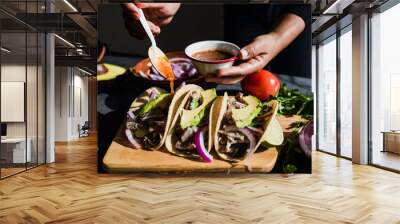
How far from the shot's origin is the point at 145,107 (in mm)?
5891

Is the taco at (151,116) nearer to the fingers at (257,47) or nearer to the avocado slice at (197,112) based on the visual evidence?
the avocado slice at (197,112)

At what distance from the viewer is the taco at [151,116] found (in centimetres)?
577

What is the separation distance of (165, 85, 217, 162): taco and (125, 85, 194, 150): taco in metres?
0.11

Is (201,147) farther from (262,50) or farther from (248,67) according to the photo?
(262,50)

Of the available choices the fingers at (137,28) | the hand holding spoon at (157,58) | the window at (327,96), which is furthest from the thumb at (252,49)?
the window at (327,96)

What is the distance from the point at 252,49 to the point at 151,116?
72.7 inches

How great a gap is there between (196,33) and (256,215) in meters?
3.27

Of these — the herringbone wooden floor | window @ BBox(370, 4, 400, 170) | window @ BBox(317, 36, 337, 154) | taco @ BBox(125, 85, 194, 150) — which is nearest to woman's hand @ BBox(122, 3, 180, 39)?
taco @ BBox(125, 85, 194, 150)

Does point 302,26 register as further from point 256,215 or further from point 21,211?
point 21,211

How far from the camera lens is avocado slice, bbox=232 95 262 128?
5734 millimetres

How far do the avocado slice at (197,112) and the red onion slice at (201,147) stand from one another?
177 mm

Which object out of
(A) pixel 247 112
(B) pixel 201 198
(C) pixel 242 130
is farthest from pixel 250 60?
(B) pixel 201 198

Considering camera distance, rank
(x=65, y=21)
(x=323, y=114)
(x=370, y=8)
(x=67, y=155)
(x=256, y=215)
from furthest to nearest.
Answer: (x=323, y=114), (x=67, y=155), (x=65, y=21), (x=370, y=8), (x=256, y=215)

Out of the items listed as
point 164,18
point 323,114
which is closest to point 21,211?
point 164,18
